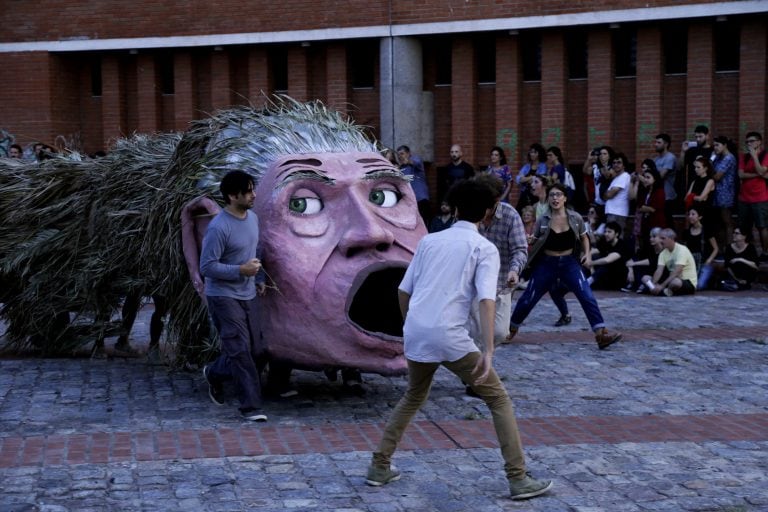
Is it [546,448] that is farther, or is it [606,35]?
[606,35]

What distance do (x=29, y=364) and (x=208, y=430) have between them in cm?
393

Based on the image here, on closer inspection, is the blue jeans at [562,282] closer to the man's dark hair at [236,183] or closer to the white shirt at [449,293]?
the man's dark hair at [236,183]

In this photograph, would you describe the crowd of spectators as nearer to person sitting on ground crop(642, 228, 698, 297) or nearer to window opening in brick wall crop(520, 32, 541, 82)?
person sitting on ground crop(642, 228, 698, 297)

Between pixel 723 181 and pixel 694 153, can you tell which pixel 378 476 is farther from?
pixel 694 153

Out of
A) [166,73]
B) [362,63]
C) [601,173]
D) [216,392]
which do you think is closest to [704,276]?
[601,173]

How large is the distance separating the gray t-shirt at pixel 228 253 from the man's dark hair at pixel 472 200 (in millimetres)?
2304

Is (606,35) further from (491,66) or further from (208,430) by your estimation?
(208,430)

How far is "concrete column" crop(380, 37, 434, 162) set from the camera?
24250 mm

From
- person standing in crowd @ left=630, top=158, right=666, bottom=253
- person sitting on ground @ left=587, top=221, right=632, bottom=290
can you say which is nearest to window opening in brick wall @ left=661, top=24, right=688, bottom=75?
person standing in crowd @ left=630, top=158, right=666, bottom=253

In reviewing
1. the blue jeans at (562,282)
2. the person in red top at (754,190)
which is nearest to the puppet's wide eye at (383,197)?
the blue jeans at (562,282)

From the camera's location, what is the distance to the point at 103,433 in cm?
862

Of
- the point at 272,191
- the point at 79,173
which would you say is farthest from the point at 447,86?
the point at 272,191

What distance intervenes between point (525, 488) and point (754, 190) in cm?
1245

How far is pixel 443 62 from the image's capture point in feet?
81.6
